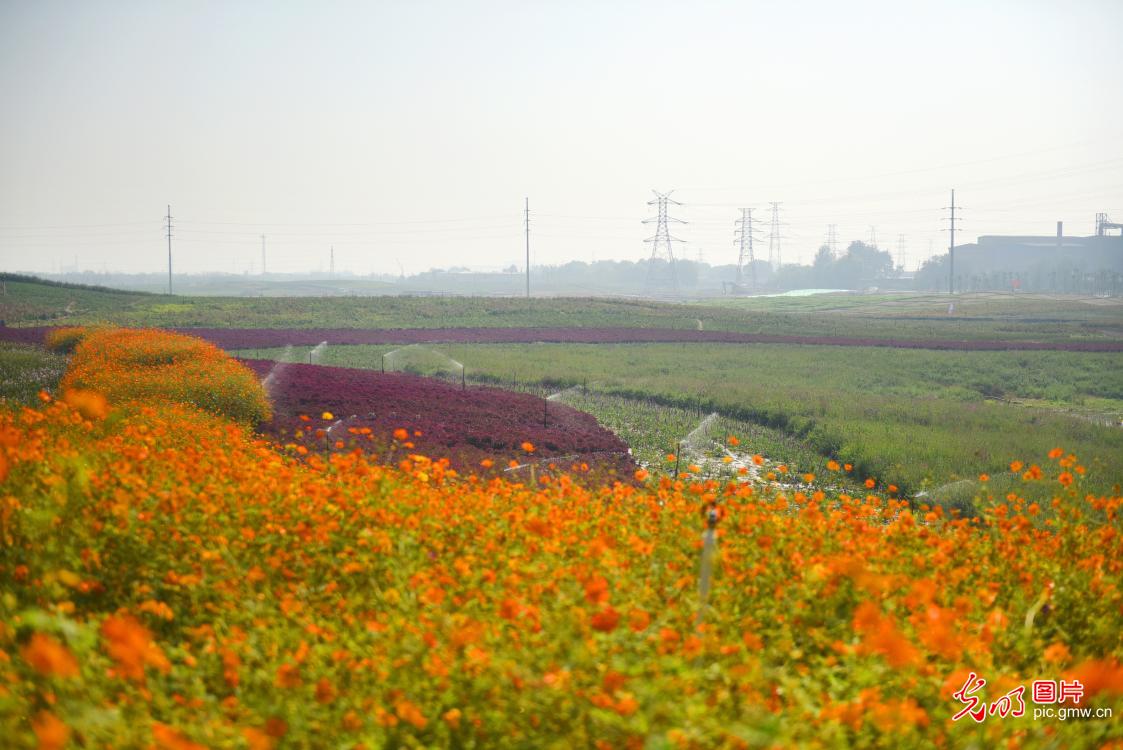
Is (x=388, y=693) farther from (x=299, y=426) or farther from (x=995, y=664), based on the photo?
(x=299, y=426)

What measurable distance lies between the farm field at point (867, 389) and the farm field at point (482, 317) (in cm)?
887

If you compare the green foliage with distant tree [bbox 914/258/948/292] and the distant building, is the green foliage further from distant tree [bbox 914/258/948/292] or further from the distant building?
distant tree [bbox 914/258/948/292]

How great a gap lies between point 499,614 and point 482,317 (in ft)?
123

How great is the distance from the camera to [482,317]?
134 feet

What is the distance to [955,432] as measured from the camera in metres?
Answer: 14.0

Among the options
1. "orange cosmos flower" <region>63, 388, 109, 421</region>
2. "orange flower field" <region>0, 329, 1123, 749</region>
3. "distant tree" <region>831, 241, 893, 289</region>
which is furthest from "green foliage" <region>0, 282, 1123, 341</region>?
"distant tree" <region>831, 241, 893, 289</region>

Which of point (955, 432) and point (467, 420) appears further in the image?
point (955, 432)

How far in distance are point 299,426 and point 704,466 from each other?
510 centimetres

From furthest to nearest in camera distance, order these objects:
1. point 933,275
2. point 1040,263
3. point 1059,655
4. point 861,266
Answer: point 861,266 < point 933,275 < point 1040,263 < point 1059,655

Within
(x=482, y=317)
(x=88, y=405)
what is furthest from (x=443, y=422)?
(x=482, y=317)

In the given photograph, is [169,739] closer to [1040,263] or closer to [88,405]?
[88,405]

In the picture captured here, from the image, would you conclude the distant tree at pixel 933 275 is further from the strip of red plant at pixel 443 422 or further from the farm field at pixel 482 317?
the strip of red plant at pixel 443 422

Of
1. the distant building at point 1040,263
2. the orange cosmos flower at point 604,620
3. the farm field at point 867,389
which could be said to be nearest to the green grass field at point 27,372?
the farm field at point 867,389

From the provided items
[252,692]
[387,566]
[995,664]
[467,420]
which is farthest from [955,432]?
[252,692]
